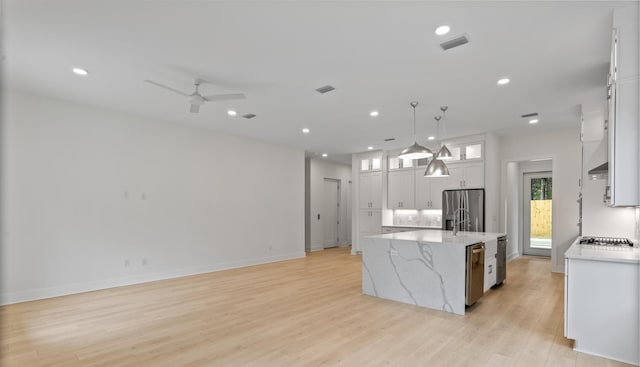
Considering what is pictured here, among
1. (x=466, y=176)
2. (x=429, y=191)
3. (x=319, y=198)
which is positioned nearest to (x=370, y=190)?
(x=429, y=191)

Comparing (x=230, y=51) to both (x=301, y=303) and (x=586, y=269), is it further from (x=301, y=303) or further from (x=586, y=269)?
(x=586, y=269)

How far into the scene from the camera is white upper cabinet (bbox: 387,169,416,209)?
322 inches

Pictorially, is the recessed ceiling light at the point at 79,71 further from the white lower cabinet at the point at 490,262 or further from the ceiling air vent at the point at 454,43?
the white lower cabinet at the point at 490,262

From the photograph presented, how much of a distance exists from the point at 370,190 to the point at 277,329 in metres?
6.00

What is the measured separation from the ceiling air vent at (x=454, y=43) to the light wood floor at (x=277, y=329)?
2.88 meters

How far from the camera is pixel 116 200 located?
17.6 feet

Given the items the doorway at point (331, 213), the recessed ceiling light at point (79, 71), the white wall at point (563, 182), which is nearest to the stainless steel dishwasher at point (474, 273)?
the white wall at point (563, 182)

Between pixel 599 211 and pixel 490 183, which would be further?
pixel 490 183

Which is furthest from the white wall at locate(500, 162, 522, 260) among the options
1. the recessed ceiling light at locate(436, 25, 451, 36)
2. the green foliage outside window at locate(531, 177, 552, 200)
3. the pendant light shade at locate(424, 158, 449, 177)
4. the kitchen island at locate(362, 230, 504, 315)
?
the recessed ceiling light at locate(436, 25, 451, 36)

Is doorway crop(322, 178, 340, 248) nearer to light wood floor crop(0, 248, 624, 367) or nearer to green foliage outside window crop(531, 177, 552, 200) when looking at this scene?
light wood floor crop(0, 248, 624, 367)

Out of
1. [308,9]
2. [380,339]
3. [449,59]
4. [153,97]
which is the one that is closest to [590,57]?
[449,59]

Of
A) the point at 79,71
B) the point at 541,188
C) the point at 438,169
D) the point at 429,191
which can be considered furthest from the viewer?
the point at 541,188

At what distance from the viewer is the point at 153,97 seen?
4.66 metres

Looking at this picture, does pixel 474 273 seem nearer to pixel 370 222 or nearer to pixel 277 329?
pixel 277 329
